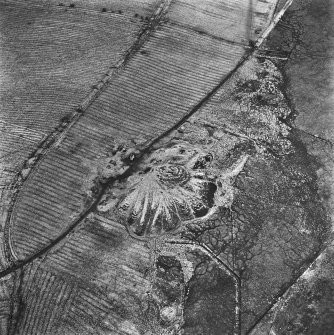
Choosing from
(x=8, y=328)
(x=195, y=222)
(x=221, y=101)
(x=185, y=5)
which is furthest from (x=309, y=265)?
(x=185, y=5)

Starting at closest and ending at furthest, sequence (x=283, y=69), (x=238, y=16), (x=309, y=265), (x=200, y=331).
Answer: (x=200, y=331) < (x=309, y=265) < (x=283, y=69) < (x=238, y=16)

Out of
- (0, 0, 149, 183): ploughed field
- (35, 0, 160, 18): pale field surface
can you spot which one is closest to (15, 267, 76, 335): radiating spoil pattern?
(0, 0, 149, 183): ploughed field

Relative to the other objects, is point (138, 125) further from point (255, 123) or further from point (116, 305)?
point (116, 305)

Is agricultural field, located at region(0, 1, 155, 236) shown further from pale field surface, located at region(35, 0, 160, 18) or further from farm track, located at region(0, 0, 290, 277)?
farm track, located at region(0, 0, 290, 277)

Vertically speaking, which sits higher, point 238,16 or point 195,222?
point 238,16

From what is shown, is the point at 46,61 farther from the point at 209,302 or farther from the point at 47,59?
the point at 209,302

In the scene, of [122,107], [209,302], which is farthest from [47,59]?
[209,302]

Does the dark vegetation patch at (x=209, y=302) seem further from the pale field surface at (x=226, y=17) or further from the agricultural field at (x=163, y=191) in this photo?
the pale field surface at (x=226, y=17)

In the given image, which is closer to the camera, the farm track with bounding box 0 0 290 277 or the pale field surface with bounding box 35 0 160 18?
the farm track with bounding box 0 0 290 277
